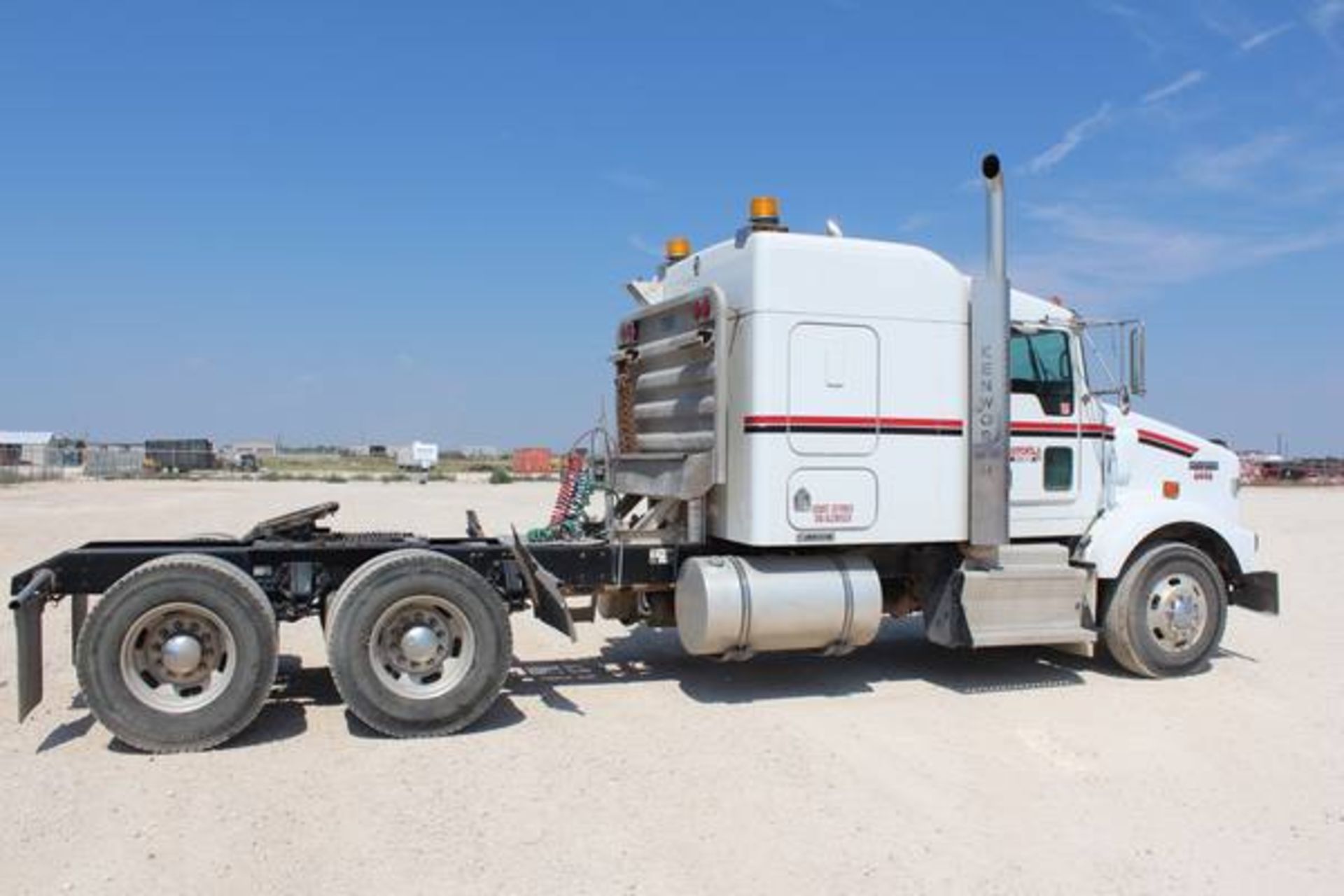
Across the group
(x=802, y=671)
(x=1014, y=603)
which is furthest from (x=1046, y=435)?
(x=802, y=671)

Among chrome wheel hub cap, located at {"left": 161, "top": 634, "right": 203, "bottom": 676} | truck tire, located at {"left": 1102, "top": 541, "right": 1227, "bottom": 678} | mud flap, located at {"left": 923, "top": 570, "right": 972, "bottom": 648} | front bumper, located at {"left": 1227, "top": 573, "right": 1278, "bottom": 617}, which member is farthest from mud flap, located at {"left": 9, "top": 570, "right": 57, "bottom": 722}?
front bumper, located at {"left": 1227, "top": 573, "right": 1278, "bottom": 617}

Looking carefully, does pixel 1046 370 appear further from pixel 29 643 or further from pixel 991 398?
pixel 29 643

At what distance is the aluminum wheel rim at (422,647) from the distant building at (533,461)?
43.6 meters

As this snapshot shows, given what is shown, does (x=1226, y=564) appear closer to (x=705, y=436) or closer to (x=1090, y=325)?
(x=1090, y=325)

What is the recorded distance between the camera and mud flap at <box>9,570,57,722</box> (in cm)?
641

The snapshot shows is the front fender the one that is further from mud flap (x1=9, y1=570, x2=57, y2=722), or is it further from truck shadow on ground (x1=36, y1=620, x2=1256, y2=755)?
mud flap (x1=9, y1=570, x2=57, y2=722)

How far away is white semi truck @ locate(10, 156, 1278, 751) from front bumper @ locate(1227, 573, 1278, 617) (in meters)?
0.03

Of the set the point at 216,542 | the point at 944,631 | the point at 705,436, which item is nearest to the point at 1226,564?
the point at 944,631

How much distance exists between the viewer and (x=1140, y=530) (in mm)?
8953

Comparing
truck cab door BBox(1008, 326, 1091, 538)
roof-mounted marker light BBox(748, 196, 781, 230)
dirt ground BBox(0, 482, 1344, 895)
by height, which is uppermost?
roof-mounted marker light BBox(748, 196, 781, 230)

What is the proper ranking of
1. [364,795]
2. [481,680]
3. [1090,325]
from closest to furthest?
[364,795] < [481,680] < [1090,325]

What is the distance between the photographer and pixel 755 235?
8008 millimetres

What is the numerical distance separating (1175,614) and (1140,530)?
718 mm

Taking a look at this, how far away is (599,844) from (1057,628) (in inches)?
189
